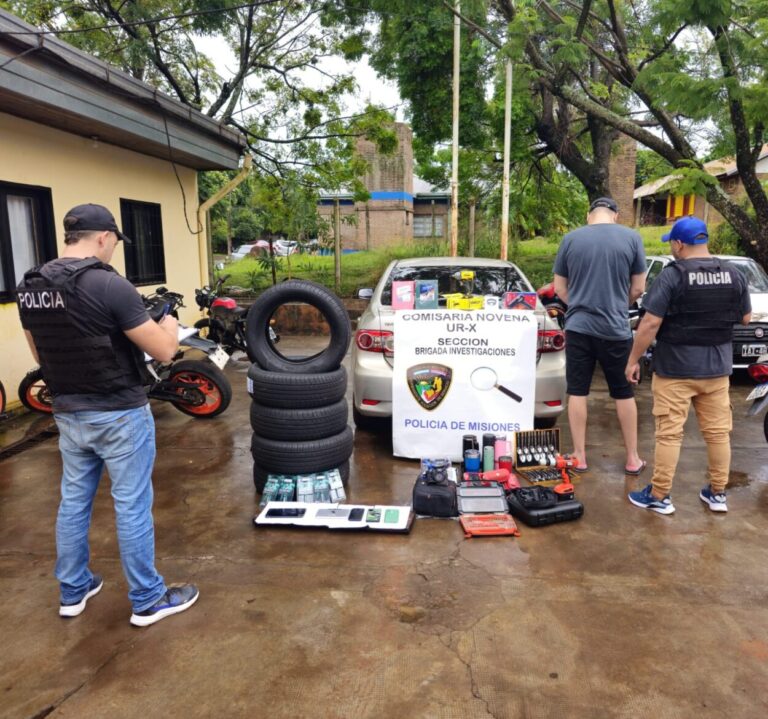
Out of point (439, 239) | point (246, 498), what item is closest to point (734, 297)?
point (246, 498)

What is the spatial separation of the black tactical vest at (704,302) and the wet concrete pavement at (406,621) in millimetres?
1200

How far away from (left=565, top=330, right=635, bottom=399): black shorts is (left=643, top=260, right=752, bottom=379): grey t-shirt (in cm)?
67

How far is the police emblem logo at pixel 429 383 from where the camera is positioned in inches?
192

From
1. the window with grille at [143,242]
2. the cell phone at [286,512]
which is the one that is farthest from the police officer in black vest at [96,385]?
the window with grille at [143,242]

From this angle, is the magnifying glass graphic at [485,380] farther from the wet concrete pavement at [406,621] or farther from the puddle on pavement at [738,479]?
the puddle on pavement at [738,479]

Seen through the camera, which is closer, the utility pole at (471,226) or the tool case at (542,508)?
the tool case at (542,508)

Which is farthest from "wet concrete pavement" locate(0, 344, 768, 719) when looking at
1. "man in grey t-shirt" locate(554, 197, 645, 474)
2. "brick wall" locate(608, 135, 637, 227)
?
"brick wall" locate(608, 135, 637, 227)

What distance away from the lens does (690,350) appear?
3.84 meters

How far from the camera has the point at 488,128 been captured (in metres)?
13.1

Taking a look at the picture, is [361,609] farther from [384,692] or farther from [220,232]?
[220,232]

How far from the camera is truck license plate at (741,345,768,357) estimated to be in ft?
23.5

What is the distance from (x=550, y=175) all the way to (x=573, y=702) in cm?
1397

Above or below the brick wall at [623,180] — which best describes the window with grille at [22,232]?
below

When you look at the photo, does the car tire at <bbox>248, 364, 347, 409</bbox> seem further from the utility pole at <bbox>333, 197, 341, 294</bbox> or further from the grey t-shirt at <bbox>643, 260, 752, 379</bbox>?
the utility pole at <bbox>333, 197, 341, 294</bbox>
